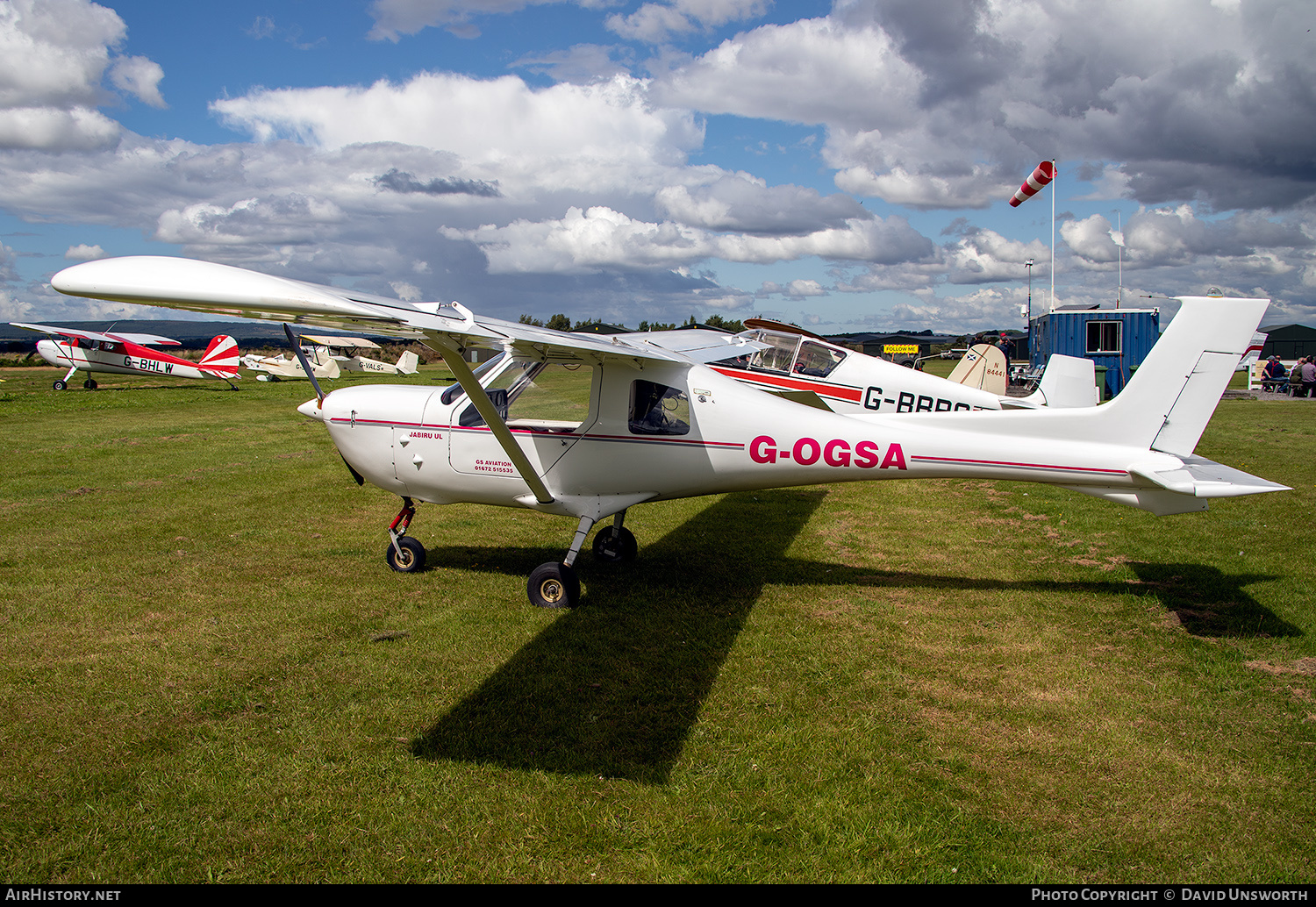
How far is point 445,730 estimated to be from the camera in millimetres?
4176

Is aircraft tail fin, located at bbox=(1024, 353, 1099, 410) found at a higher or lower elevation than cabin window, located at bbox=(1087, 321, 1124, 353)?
lower

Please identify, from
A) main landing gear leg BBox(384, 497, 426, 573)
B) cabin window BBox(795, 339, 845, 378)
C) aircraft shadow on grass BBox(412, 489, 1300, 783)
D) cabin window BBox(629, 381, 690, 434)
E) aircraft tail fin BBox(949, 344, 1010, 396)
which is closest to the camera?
aircraft shadow on grass BBox(412, 489, 1300, 783)

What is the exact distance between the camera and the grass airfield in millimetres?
3238

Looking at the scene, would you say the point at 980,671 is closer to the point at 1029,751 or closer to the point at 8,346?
the point at 1029,751

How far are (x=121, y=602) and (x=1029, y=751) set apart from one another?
22.0 feet

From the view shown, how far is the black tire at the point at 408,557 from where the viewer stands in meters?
7.08

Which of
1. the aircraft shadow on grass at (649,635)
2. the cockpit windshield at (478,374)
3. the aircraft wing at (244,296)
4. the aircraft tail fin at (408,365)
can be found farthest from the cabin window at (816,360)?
the aircraft tail fin at (408,365)

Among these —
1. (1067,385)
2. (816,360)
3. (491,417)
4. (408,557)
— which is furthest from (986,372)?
(491,417)

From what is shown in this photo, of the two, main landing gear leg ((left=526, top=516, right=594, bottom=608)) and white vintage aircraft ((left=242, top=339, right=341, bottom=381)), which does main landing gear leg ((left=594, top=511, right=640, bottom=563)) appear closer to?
main landing gear leg ((left=526, top=516, right=594, bottom=608))

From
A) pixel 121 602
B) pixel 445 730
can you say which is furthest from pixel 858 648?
pixel 121 602

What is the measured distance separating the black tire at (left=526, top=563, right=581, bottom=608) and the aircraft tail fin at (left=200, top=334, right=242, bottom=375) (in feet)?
107

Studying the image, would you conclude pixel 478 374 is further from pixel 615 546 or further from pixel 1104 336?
pixel 1104 336

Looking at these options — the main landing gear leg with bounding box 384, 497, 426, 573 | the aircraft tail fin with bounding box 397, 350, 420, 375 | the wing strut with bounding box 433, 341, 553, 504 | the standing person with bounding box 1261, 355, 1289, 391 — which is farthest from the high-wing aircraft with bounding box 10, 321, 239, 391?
the standing person with bounding box 1261, 355, 1289, 391

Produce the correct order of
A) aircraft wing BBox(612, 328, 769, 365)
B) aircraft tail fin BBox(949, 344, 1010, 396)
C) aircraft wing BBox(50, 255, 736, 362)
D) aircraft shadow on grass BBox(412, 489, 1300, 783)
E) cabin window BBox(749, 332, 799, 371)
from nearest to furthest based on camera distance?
1. aircraft wing BBox(50, 255, 736, 362)
2. aircraft shadow on grass BBox(412, 489, 1300, 783)
3. aircraft wing BBox(612, 328, 769, 365)
4. cabin window BBox(749, 332, 799, 371)
5. aircraft tail fin BBox(949, 344, 1010, 396)
